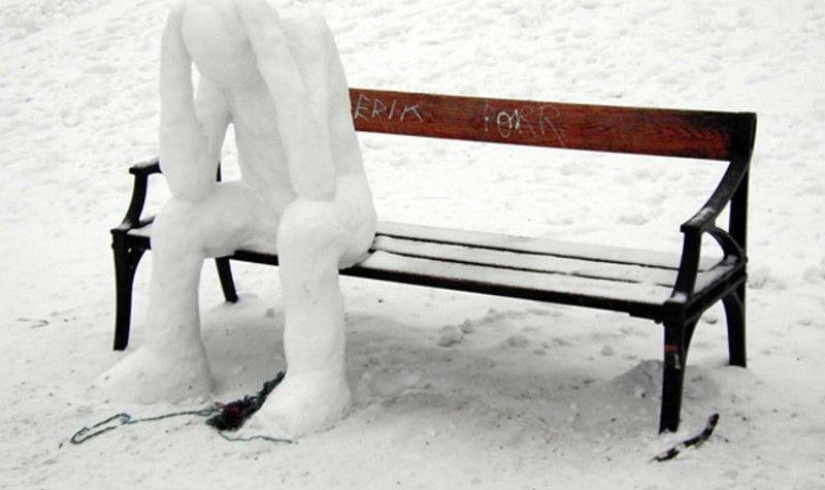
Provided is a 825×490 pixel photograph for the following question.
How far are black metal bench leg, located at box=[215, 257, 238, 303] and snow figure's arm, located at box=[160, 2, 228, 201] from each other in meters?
0.92

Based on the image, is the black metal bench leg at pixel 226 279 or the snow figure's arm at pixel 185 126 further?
the black metal bench leg at pixel 226 279

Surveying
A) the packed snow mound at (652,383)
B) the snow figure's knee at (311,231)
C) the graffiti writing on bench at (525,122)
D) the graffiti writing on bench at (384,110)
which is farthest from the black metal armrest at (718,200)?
the graffiti writing on bench at (384,110)

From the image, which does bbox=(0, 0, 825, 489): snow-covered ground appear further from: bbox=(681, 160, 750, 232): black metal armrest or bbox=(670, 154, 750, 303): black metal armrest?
bbox=(681, 160, 750, 232): black metal armrest

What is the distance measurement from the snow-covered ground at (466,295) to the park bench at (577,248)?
1.04 feet

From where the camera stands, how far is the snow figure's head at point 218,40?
152 inches

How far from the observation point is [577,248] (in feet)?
14.1

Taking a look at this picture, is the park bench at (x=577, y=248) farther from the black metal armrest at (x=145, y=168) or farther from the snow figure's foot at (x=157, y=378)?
the snow figure's foot at (x=157, y=378)

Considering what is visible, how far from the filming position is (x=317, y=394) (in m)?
3.87

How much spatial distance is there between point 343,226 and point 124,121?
14.3 ft

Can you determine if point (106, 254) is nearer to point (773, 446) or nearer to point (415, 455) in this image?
point (415, 455)

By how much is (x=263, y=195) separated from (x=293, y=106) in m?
0.53

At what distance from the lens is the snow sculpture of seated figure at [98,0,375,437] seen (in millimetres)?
3873

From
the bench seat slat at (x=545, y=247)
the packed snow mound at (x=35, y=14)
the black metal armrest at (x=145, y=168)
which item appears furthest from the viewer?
the packed snow mound at (x=35, y=14)

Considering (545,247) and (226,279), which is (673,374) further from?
(226,279)
